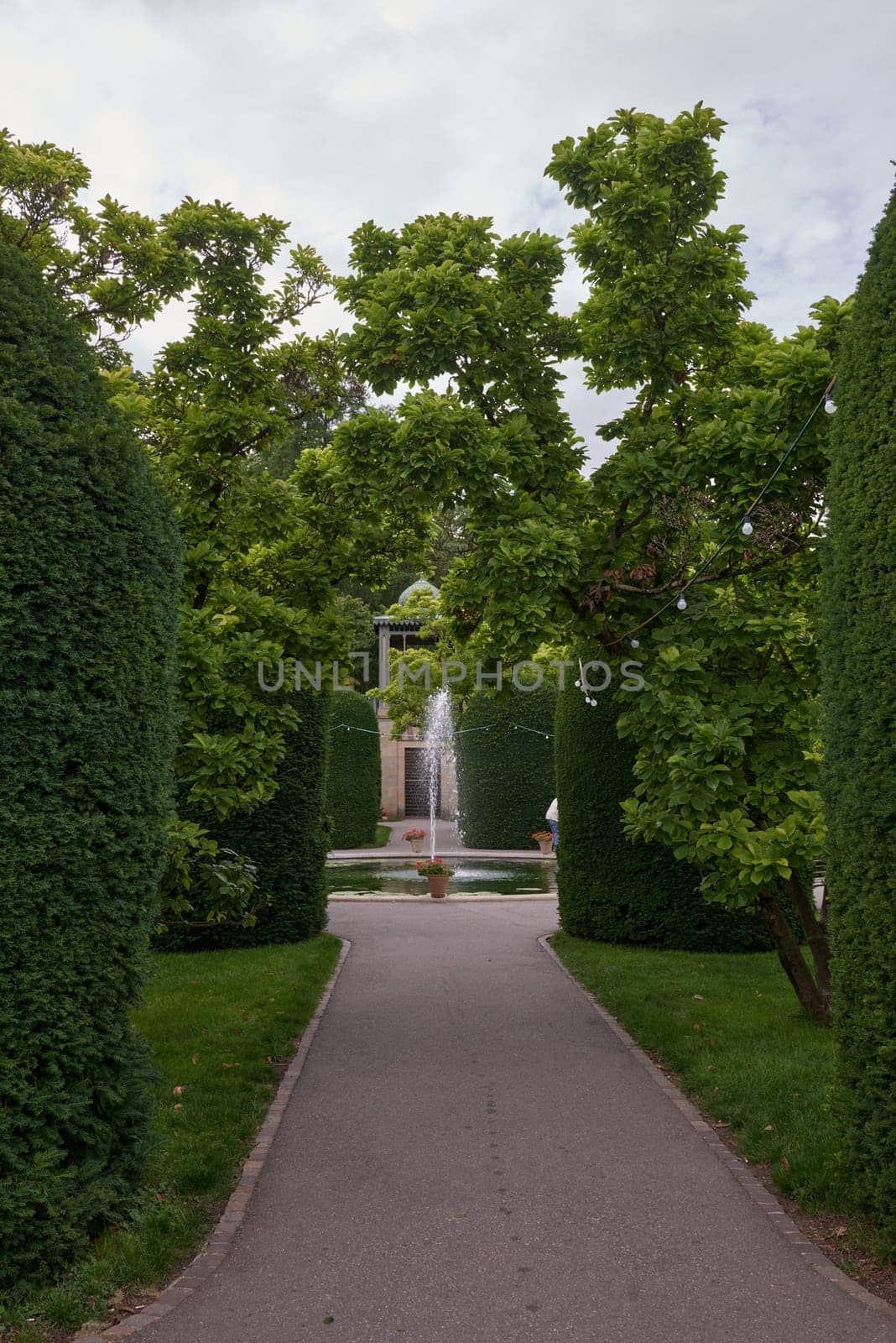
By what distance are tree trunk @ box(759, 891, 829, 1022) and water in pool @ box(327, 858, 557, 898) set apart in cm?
1034

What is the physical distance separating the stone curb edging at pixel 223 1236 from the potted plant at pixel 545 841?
17300 mm

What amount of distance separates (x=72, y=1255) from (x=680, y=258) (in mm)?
7446

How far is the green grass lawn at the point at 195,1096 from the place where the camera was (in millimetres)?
3938

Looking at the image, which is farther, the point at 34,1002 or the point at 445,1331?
the point at 34,1002

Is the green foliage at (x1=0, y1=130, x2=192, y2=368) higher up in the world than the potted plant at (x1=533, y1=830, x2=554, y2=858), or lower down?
higher up

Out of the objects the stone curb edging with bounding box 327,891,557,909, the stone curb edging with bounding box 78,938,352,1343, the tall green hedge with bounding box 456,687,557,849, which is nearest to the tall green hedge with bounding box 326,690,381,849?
the tall green hedge with bounding box 456,687,557,849

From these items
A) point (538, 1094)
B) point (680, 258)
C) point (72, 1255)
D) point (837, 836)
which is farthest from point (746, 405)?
point (72, 1255)

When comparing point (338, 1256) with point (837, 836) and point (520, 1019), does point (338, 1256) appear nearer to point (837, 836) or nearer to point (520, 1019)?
point (837, 836)

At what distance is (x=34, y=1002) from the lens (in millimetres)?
4012

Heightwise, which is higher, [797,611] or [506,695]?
[797,611]

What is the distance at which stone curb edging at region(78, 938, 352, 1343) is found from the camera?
3766 millimetres

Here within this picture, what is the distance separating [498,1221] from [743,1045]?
3307 millimetres

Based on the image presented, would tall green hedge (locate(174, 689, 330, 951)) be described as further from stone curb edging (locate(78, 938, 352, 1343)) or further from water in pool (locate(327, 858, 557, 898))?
water in pool (locate(327, 858, 557, 898))

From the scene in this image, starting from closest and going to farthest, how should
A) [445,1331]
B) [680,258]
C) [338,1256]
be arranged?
[445,1331], [338,1256], [680,258]
